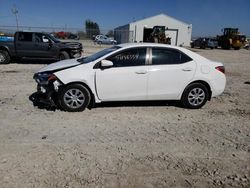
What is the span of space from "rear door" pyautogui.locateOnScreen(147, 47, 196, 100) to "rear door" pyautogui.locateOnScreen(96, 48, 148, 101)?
0.22m

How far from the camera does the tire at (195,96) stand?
7172 millimetres

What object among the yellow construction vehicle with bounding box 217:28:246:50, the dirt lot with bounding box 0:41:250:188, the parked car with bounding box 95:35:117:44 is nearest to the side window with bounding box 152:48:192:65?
the dirt lot with bounding box 0:41:250:188

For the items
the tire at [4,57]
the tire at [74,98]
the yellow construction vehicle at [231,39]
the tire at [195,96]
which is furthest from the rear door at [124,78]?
the yellow construction vehicle at [231,39]

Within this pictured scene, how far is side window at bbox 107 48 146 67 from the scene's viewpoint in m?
6.71

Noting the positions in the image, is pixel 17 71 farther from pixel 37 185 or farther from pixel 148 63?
pixel 37 185

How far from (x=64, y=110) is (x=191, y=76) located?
124 inches

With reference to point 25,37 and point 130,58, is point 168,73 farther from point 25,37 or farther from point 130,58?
point 25,37

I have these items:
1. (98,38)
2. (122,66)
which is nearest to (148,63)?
(122,66)

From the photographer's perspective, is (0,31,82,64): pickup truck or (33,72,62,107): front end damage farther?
(0,31,82,64): pickup truck

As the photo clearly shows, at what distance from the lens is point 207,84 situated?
23.8 ft

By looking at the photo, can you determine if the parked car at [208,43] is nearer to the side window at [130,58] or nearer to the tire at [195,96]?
the tire at [195,96]

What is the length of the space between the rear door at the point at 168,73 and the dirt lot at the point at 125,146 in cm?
45

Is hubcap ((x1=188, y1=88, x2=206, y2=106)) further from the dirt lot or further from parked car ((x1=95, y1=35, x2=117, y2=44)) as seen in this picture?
parked car ((x1=95, y1=35, x2=117, y2=44))

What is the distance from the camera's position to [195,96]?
7.28m
